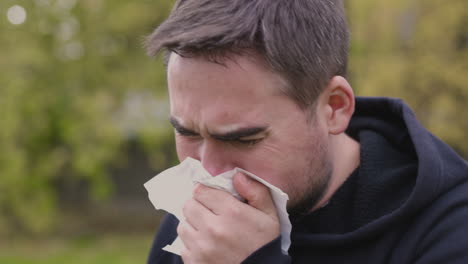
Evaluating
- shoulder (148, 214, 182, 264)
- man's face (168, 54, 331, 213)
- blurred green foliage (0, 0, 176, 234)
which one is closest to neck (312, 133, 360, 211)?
man's face (168, 54, 331, 213)

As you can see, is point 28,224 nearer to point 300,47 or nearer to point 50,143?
point 50,143

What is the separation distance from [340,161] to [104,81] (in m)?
8.90

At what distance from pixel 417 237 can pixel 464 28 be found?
8.06 metres

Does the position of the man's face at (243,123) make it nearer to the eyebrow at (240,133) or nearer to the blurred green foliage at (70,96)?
the eyebrow at (240,133)

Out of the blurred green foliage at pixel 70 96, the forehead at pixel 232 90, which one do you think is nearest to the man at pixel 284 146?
the forehead at pixel 232 90

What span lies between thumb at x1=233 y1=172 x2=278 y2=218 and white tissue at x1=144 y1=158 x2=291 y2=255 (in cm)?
2

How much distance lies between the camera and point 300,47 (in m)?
2.08

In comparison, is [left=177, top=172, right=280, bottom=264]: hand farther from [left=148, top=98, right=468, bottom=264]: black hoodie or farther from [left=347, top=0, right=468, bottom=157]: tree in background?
[left=347, top=0, right=468, bottom=157]: tree in background

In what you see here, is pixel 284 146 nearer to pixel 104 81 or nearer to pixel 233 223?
pixel 233 223

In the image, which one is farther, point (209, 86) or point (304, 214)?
point (304, 214)

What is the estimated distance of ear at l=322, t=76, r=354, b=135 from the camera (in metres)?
2.23

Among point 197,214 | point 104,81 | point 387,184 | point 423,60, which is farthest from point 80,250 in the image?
point 387,184

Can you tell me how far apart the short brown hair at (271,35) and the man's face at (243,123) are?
4cm

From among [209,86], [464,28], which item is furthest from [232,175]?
[464,28]
